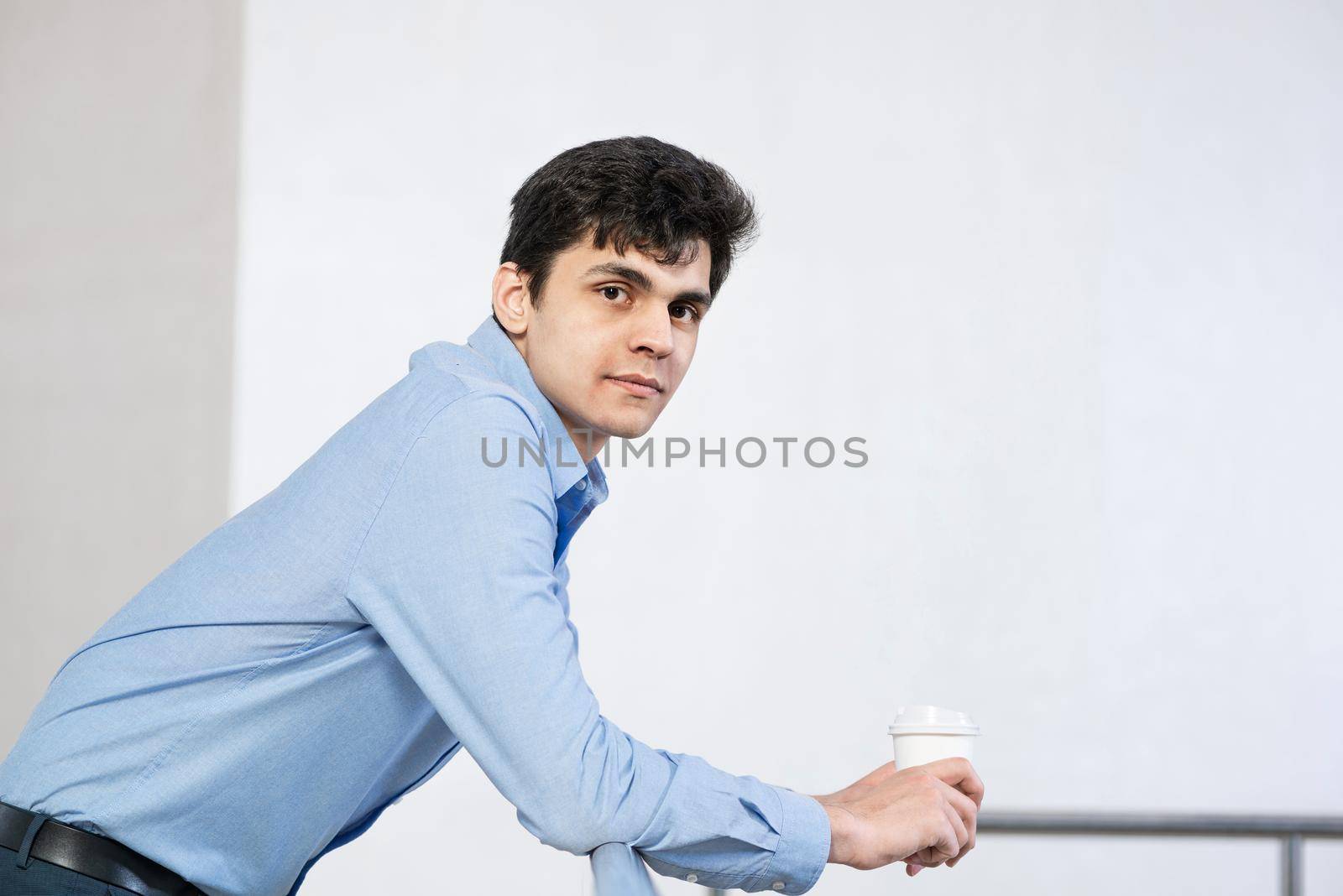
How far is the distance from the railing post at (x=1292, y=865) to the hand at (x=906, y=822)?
1152 mm

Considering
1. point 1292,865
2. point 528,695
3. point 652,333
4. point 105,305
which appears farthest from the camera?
point 105,305

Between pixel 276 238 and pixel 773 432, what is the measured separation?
0.99 m

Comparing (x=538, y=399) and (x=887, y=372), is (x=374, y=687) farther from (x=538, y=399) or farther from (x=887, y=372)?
(x=887, y=372)

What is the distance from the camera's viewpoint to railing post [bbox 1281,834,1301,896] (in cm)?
174

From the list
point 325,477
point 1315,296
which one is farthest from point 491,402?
point 1315,296

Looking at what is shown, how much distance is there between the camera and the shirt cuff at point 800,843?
2.42ft

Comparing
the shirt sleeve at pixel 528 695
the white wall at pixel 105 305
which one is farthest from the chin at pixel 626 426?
the white wall at pixel 105 305

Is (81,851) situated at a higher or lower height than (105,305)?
lower

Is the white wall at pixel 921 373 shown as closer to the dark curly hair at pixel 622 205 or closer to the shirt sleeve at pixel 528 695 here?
the dark curly hair at pixel 622 205

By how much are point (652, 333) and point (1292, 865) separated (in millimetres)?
1323

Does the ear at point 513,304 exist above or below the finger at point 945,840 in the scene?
above

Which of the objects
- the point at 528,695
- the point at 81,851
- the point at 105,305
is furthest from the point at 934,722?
the point at 105,305

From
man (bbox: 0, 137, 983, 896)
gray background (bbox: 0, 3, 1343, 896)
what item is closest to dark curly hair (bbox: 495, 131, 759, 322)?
man (bbox: 0, 137, 983, 896)

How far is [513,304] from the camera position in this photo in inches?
43.8
